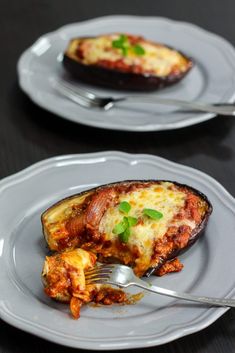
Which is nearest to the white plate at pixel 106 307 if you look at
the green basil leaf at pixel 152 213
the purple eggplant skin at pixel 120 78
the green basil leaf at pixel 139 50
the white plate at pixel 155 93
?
the green basil leaf at pixel 152 213

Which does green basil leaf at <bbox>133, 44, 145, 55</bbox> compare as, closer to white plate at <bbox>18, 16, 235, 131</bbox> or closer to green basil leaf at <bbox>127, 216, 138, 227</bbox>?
white plate at <bbox>18, 16, 235, 131</bbox>

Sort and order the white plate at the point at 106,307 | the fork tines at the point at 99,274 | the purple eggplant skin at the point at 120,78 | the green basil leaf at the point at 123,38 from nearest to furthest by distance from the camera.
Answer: the white plate at the point at 106,307, the fork tines at the point at 99,274, the purple eggplant skin at the point at 120,78, the green basil leaf at the point at 123,38

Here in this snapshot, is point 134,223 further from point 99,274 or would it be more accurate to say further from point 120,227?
point 99,274

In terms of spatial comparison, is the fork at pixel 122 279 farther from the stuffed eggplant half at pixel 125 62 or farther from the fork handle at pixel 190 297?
the stuffed eggplant half at pixel 125 62

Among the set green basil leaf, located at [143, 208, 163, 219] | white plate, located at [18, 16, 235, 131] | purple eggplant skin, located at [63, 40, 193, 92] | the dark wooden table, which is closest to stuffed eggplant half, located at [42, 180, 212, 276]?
green basil leaf, located at [143, 208, 163, 219]

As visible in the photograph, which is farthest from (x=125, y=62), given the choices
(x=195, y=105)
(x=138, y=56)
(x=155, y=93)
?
(x=195, y=105)

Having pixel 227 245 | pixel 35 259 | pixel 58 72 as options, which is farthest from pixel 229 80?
pixel 35 259

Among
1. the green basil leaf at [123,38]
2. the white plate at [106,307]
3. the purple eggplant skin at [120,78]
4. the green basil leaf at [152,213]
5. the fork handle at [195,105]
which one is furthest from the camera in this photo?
the green basil leaf at [123,38]
